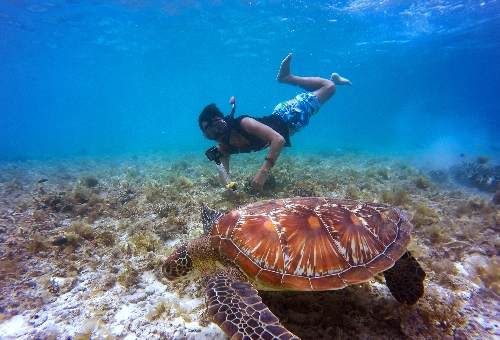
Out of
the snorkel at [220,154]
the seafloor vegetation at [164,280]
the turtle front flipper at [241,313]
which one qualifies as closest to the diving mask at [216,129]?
the snorkel at [220,154]

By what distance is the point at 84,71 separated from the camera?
44.6 meters

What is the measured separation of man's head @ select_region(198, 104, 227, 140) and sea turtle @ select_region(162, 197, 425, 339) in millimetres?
2718


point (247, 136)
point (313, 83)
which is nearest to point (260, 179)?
point (247, 136)

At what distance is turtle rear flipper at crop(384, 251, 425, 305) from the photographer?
2301 mm

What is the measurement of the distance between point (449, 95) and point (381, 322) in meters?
84.6

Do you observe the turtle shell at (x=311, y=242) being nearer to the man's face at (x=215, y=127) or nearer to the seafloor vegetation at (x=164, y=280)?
the seafloor vegetation at (x=164, y=280)

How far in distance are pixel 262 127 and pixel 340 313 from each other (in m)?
3.75

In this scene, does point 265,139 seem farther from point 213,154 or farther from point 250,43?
point 250,43

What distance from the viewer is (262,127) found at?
16.5ft

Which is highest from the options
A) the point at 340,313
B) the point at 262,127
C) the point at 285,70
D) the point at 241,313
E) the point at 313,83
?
the point at 285,70

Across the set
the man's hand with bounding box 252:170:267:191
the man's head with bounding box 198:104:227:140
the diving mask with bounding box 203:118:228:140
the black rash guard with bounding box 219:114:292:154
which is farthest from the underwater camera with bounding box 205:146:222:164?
the man's hand with bounding box 252:170:267:191

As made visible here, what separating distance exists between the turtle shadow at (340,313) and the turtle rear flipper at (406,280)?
18 centimetres

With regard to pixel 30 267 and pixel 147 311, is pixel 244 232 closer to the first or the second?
pixel 147 311

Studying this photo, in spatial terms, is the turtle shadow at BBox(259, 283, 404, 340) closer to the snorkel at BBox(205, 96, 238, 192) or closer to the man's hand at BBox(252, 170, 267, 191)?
the man's hand at BBox(252, 170, 267, 191)
